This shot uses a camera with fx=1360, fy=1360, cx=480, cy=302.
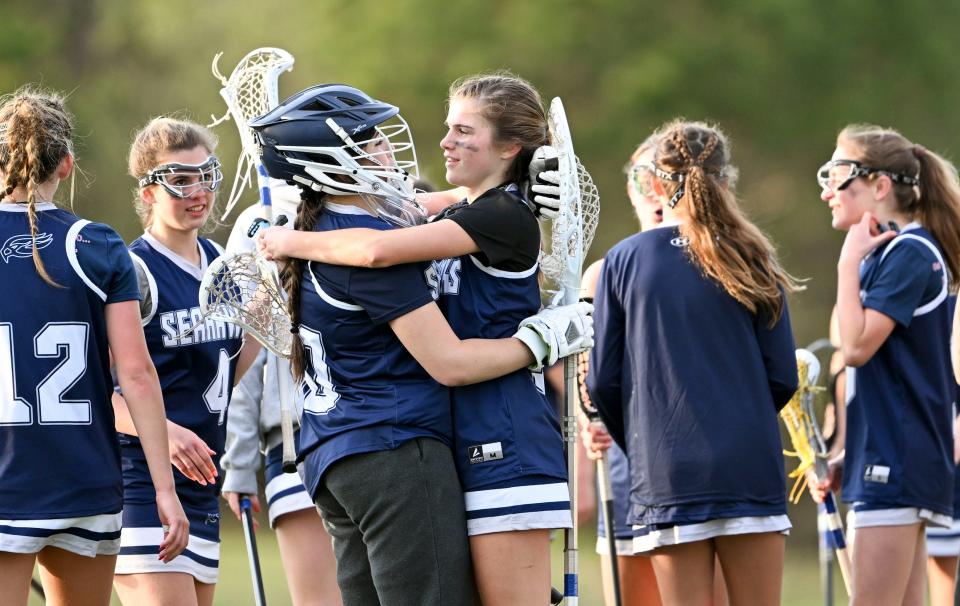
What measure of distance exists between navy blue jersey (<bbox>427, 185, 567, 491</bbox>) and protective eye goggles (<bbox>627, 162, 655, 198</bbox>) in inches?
56.3

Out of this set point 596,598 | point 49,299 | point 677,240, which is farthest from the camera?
point 596,598

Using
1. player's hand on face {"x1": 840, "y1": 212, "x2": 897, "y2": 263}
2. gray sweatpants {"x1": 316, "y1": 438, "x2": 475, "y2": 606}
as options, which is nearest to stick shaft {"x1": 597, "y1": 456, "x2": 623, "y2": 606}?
player's hand on face {"x1": 840, "y1": 212, "x2": 897, "y2": 263}

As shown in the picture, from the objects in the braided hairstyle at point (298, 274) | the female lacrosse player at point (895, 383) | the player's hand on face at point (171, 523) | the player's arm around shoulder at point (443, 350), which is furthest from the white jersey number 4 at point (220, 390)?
the female lacrosse player at point (895, 383)

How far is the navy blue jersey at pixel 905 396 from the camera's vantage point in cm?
475

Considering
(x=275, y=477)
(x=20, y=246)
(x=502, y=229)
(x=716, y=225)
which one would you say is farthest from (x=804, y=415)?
(x=20, y=246)

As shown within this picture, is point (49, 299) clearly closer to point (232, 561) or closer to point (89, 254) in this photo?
point (89, 254)

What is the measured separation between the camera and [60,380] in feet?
11.9

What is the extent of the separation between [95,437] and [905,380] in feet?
9.19

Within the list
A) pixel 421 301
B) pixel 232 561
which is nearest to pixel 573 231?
pixel 421 301

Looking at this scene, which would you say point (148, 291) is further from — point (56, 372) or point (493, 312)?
point (493, 312)

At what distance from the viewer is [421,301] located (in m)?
3.24

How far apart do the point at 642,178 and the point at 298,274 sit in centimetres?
184

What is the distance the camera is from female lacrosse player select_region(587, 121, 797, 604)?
4230 mm

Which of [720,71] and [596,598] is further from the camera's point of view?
[720,71]
